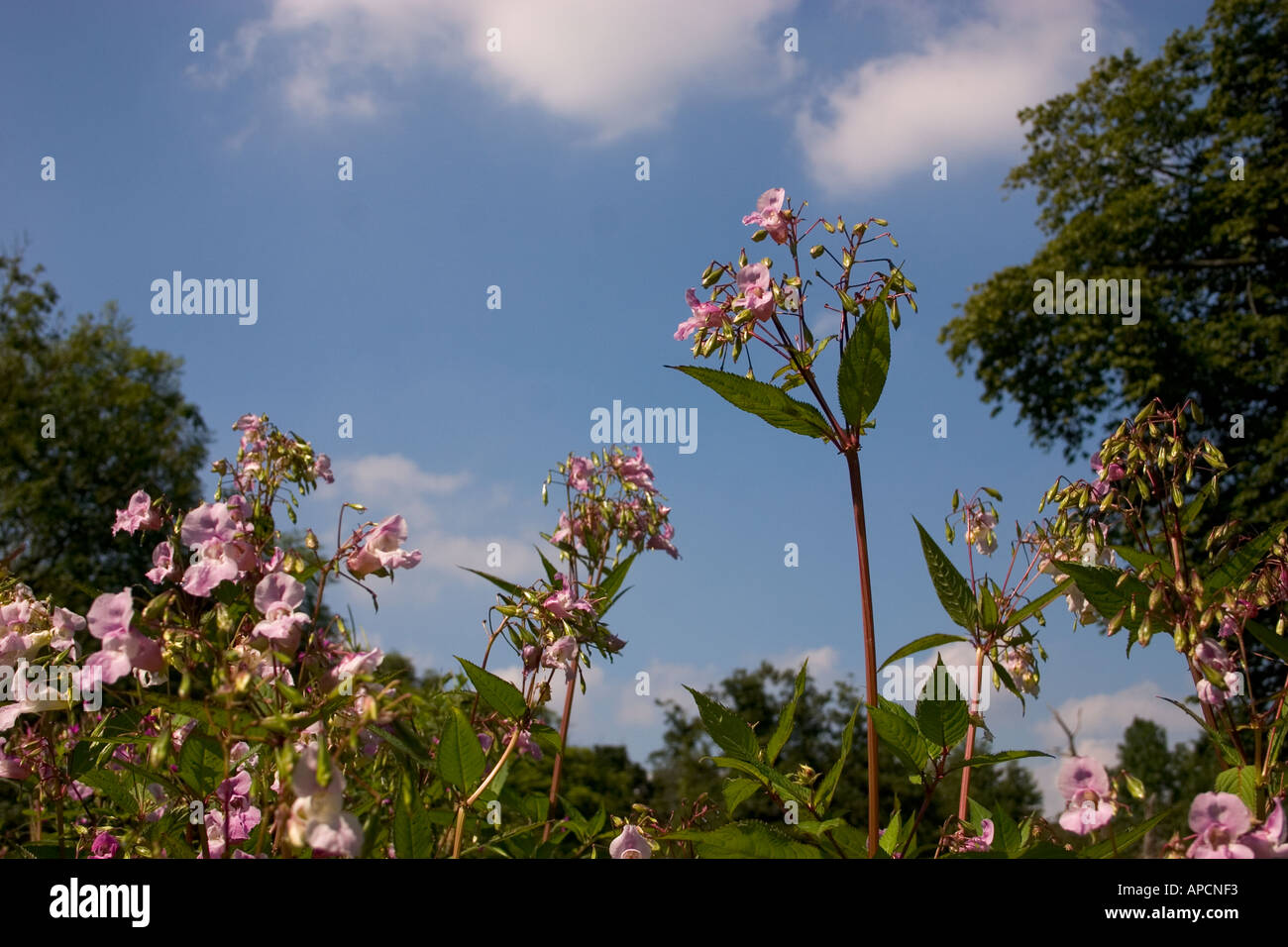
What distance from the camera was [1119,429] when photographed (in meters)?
1.74

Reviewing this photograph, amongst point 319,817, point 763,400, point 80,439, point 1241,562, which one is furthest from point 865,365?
point 80,439

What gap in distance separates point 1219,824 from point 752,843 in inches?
23.0

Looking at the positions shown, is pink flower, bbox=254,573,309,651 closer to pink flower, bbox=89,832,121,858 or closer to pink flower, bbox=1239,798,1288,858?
pink flower, bbox=89,832,121,858

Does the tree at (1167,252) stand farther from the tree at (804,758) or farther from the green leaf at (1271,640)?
the green leaf at (1271,640)

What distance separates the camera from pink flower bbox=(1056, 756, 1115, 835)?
4.16 ft

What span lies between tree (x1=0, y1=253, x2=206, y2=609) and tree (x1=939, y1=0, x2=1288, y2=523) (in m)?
21.5

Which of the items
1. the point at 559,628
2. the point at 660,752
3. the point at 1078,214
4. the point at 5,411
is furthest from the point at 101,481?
the point at 559,628

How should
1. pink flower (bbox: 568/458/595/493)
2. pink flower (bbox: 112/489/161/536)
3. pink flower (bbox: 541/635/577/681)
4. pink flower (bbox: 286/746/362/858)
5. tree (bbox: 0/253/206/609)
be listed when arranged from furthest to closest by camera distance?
tree (bbox: 0/253/206/609), pink flower (bbox: 568/458/595/493), pink flower (bbox: 112/489/161/536), pink flower (bbox: 541/635/577/681), pink flower (bbox: 286/746/362/858)

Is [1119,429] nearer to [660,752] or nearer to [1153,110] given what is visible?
[1153,110]

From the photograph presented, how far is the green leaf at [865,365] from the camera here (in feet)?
4.80

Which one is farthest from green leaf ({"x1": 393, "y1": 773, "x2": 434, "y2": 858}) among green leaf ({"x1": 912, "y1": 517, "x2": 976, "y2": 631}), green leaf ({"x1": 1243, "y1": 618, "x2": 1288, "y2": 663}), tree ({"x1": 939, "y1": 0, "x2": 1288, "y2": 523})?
tree ({"x1": 939, "y1": 0, "x2": 1288, "y2": 523})

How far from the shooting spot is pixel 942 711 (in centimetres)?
137

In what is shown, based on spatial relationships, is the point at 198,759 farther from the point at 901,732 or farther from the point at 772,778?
the point at 901,732
